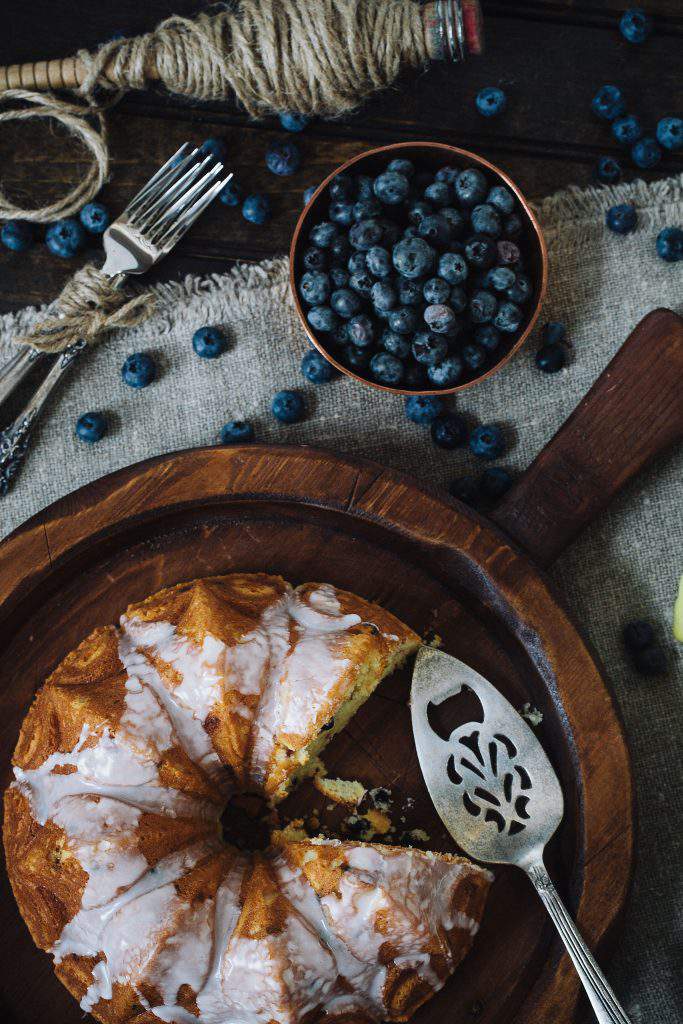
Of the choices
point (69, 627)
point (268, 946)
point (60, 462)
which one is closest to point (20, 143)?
point (60, 462)

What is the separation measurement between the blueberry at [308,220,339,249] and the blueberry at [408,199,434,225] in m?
0.19

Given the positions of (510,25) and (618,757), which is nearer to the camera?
(618,757)

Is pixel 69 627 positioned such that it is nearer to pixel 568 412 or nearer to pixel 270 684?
pixel 270 684

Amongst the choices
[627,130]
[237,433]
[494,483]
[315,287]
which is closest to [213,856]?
[237,433]

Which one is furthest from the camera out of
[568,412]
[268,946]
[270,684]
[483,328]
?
[568,412]

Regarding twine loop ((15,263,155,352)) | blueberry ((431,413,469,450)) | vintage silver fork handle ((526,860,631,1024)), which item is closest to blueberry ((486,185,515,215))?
blueberry ((431,413,469,450))

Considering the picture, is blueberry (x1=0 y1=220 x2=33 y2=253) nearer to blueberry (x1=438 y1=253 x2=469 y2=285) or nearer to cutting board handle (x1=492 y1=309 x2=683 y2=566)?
blueberry (x1=438 y1=253 x2=469 y2=285)

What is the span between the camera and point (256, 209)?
2.35m

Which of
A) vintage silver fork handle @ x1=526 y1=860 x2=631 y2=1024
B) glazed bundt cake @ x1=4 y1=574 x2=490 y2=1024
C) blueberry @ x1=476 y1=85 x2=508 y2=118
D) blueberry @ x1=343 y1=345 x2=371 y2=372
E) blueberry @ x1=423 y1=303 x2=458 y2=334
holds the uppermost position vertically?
blueberry @ x1=476 y1=85 x2=508 y2=118

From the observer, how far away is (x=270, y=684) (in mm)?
2006

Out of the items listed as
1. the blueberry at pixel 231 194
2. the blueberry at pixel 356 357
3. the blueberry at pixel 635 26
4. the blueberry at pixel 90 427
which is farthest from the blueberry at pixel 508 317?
the blueberry at pixel 90 427

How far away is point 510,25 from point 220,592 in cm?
176

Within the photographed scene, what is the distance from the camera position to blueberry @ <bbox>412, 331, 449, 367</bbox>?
2094mm

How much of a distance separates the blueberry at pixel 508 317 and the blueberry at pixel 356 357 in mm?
331
